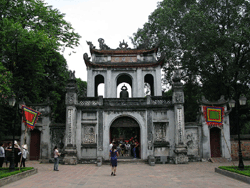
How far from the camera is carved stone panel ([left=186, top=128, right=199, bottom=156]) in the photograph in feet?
60.0

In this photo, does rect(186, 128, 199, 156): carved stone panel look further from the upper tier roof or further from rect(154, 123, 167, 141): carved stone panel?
the upper tier roof

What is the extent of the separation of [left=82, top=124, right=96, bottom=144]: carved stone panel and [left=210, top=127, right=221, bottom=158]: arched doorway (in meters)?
9.17

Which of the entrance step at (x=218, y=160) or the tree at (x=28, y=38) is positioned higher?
the tree at (x=28, y=38)

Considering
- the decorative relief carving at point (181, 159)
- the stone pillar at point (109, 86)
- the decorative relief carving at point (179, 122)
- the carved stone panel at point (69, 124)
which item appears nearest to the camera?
the decorative relief carving at point (181, 159)

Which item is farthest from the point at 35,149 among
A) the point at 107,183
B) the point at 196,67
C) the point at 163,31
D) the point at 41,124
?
the point at 163,31

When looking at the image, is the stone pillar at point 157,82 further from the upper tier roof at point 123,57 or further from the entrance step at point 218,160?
the entrance step at point 218,160

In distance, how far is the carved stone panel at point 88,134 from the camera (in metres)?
17.8

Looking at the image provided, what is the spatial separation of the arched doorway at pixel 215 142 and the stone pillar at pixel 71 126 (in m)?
10.5

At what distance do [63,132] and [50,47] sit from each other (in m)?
6.48

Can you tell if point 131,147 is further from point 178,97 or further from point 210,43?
point 210,43

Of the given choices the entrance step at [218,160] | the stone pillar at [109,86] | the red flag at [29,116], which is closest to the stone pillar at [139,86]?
the stone pillar at [109,86]

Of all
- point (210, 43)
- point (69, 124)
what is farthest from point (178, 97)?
point (69, 124)

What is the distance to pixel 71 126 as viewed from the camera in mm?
17203

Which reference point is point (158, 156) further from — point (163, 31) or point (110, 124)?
point (163, 31)
